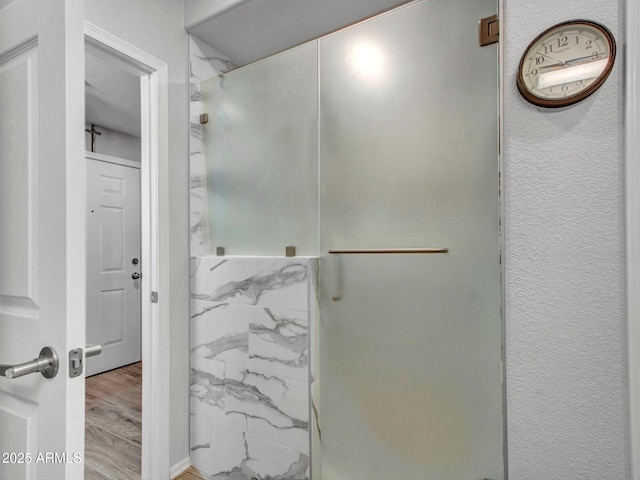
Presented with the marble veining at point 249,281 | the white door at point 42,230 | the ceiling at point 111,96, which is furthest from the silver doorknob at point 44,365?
the ceiling at point 111,96

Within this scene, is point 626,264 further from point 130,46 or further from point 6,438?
point 130,46

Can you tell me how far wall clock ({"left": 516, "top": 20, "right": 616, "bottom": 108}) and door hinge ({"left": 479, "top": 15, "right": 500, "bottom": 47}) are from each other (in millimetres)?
205

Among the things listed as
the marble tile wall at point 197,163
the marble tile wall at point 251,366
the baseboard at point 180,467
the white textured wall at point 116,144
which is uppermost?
the white textured wall at point 116,144

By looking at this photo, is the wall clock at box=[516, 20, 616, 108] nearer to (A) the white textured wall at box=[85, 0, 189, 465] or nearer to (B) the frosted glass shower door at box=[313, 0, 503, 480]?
(B) the frosted glass shower door at box=[313, 0, 503, 480]

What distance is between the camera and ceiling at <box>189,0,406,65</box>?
180 centimetres

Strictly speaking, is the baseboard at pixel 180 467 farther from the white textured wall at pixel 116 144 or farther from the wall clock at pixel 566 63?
the white textured wall at pixel 116 144

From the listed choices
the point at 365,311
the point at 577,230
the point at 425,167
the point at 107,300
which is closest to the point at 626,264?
the point at 577,230

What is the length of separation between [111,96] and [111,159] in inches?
32.5

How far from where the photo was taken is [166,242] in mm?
1887

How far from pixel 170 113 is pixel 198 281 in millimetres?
946

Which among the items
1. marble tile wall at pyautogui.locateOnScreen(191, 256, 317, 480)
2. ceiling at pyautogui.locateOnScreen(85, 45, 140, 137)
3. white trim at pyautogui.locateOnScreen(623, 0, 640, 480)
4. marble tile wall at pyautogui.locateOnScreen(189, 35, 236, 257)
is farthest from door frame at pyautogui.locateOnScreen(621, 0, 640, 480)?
ceiling at pyautogui.locateOnScreen(85, 45, 140, 137)

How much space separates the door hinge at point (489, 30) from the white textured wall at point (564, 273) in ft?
0.36

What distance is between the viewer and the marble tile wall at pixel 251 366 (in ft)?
5.24

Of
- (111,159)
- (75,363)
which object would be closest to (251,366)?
(75,363)
